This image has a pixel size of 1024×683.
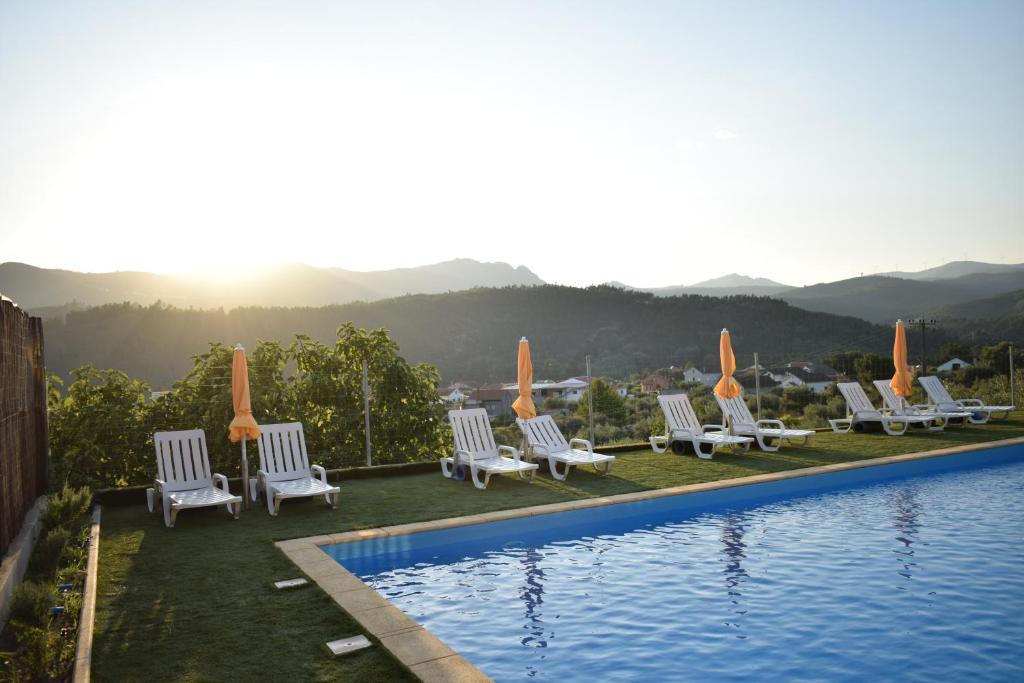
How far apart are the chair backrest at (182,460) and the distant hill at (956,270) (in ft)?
159

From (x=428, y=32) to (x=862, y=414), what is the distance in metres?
9.66

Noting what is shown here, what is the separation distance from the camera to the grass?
141 inches

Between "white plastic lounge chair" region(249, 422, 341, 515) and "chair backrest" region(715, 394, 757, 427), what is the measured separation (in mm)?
6105

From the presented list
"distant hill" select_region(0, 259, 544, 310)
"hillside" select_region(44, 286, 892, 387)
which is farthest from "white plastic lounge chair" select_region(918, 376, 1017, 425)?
"distant hill" select_region(0, 259, 544, 310)

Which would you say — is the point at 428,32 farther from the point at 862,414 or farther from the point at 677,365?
the point at 677,365

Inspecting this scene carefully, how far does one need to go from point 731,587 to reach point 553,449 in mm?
4227

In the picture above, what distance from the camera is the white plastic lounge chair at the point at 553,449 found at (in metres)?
8.84

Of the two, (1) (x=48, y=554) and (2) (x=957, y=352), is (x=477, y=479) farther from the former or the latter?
(2) (x=957, y=352)

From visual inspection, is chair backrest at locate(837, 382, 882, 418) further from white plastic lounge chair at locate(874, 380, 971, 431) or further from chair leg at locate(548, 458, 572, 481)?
chair leg at locate(548, 458, 572, 481)

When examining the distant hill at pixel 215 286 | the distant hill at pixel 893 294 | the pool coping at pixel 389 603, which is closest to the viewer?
the pool coping at pixel 389 603

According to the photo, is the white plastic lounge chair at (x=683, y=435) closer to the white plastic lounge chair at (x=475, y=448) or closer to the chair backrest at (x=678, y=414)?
the chair backrest at (x=678, y=414)

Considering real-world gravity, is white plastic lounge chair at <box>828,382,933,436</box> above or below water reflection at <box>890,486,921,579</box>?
above

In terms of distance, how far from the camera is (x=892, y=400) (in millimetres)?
13039

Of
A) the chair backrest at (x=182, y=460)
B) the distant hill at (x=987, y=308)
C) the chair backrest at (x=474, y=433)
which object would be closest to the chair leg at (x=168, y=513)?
the chair backrest at (x=182, y=460)
